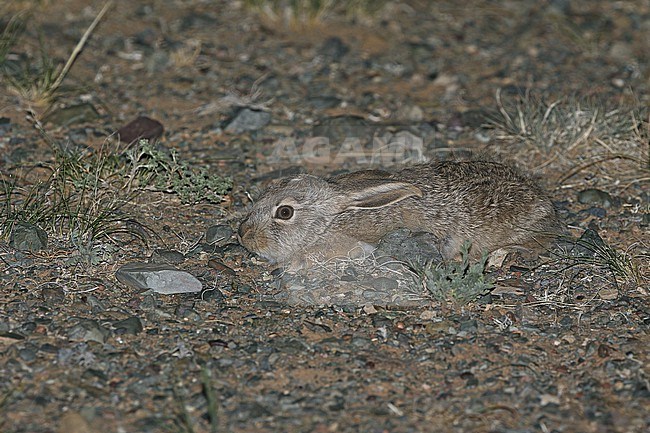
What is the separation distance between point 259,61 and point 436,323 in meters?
4.62

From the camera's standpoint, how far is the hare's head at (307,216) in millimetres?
6523

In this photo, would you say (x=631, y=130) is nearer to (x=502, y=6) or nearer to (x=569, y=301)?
(x=569, y=301)

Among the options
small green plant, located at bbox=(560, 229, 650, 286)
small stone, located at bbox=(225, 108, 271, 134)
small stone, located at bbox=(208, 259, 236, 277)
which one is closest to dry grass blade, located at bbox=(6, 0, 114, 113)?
small stone, located at bbox=(225, 108, 271, 134)

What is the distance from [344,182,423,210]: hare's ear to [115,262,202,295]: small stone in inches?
48.9

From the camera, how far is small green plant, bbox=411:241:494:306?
235 inches

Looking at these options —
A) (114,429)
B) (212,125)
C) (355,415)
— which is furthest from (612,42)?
(114,429)

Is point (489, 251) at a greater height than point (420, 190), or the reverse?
point (420, 190)

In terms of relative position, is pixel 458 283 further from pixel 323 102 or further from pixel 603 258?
pixel 323 102

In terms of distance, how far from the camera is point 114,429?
4836 millimetres

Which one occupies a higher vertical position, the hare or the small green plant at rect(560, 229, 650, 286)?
the hare

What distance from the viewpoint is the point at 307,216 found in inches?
261

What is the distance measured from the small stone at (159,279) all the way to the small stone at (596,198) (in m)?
3.18

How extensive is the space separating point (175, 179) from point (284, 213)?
998 millimetres

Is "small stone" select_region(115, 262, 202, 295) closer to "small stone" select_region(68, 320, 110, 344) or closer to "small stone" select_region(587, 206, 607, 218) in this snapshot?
"small stone" select_region(68, 320, 110, 344)
